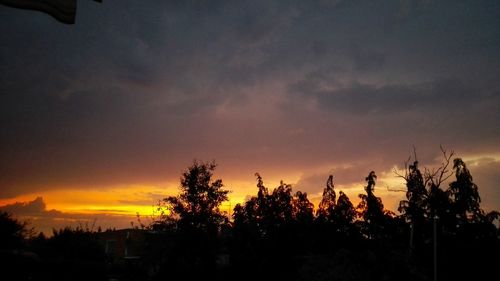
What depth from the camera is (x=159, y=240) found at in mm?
43875

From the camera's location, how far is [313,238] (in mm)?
38281

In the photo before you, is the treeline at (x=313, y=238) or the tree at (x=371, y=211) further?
the tree at (x=371, y=211)

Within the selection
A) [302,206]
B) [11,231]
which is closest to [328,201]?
[302,206]

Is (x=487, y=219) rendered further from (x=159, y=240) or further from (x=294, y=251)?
(x=159, y=240)

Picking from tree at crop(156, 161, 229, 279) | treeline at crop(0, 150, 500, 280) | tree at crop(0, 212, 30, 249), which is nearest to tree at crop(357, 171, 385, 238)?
treeline at crop(0, 150, 500, 280)

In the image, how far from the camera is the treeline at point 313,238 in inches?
1108

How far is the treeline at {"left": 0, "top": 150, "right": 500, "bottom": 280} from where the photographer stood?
2814 cm

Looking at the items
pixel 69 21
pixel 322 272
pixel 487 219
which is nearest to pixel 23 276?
pixel 69 21

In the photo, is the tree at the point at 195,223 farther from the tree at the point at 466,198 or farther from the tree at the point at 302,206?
the tree at the point at 466,198

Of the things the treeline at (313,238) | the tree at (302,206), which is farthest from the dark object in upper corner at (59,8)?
the tree at (302,206)

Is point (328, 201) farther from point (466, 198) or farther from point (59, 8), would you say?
point (59, 8)

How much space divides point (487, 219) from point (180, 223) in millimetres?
34456

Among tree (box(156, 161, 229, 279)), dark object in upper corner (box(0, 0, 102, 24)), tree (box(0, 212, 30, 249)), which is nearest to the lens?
dark object in upper corner (box(0, 0, 102, 24))

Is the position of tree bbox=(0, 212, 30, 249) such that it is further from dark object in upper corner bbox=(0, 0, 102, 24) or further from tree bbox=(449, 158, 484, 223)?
tree bbox=(449, 158, 484, 223)
